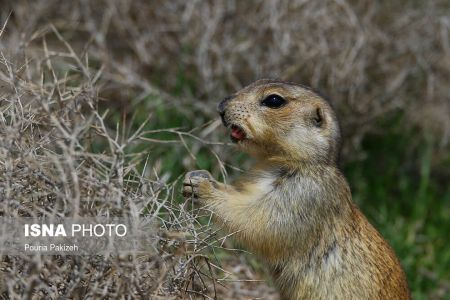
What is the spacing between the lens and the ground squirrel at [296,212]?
4312 mm

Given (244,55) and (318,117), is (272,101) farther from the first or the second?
(244,55)

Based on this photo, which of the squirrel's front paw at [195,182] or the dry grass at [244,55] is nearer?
the squirrel's front paw at [195,182]

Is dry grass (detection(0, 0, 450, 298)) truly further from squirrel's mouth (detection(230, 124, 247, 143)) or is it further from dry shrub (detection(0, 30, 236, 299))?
dry shrub (detection(0, 30, 236, 299))

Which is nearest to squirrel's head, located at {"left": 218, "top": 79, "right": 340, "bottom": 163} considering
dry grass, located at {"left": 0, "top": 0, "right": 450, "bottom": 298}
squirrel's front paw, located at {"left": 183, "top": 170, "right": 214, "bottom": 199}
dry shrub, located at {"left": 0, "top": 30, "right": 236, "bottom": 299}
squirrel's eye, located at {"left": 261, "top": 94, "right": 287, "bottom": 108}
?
squirrel's eye, located at {"left": 261, "top": 94, "right": 287, "bottom": 108}

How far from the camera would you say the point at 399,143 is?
713cm

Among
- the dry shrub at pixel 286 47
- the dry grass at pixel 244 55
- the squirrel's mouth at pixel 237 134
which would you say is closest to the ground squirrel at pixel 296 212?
the squirrel's mouth at pixel 237 134

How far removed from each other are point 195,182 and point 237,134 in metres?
0.34

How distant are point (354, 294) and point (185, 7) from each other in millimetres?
3180

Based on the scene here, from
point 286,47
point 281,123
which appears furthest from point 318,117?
point 286,47

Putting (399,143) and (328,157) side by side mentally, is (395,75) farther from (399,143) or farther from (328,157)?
(328,157)

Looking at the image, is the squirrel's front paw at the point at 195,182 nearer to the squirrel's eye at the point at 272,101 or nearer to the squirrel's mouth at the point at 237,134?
the squirrel's mouth at the point at 237,134

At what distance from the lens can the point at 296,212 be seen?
4.33m

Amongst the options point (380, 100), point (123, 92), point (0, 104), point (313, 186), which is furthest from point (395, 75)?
point (0, 104)

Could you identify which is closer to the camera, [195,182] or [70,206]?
[70,206]
